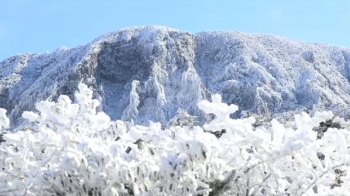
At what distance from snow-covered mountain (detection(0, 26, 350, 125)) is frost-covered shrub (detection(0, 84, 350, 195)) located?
4858cm

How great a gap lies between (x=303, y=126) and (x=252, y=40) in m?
65.2

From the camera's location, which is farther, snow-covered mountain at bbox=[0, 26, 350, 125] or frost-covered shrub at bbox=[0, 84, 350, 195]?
snow-covered mountain at bbox=[0, 26, 350, 125]

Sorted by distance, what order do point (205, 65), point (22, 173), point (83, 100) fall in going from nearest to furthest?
point (22, 173) < point (83, 100) < point (205, 65)

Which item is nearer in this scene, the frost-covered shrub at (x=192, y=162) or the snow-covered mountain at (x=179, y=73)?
the frost-covered shrub at (x=192, y=162)

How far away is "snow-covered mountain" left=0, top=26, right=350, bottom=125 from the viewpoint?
5838cm

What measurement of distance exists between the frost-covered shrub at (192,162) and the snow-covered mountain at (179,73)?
48.6 m

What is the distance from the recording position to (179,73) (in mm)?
62969

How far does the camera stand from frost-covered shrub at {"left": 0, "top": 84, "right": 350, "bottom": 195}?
3791 mm

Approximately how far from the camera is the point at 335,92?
6131 cm

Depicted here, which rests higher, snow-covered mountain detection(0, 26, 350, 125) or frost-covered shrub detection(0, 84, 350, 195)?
snow-covered mountain detection(0, 26, 350, 125)

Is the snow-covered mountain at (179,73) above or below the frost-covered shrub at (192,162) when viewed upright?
above

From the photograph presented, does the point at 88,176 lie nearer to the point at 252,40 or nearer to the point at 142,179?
the point at 142,179

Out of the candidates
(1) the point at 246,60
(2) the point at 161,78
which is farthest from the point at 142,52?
(1) the point at 246,60

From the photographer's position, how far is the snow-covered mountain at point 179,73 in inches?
2298
